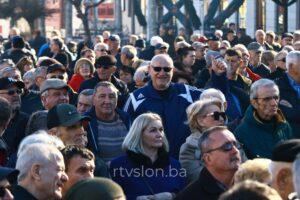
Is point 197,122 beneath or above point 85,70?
beneath

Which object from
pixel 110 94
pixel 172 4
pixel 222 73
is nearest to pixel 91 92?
pixel 110 94

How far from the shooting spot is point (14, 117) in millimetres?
10320

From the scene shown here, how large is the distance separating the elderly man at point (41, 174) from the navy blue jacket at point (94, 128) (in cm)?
289

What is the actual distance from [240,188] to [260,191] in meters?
0.12

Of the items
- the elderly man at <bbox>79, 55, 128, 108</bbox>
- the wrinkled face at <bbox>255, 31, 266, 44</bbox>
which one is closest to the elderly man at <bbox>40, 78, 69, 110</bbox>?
the elderly man at <bbox>79, 55, 128, 108</bbox>

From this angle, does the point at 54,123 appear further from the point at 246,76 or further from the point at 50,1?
the point at 50,1

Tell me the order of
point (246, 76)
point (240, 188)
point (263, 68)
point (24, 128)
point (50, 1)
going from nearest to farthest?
point (240, 188) < point (24, 128) < point (246, 76) < point (263, 68) < point (50, 1)

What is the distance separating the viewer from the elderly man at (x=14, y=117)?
9.99 m

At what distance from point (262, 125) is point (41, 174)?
3783mm

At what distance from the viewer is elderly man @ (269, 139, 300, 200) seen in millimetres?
6211

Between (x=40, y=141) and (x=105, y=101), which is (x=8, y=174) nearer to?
(x=40, y=141)

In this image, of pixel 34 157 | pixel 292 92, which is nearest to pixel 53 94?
pixel 292 92

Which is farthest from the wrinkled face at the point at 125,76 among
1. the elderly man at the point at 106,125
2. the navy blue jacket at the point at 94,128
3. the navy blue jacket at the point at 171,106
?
the navy blue jacket at the point at 94,128

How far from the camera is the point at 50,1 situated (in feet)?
219
